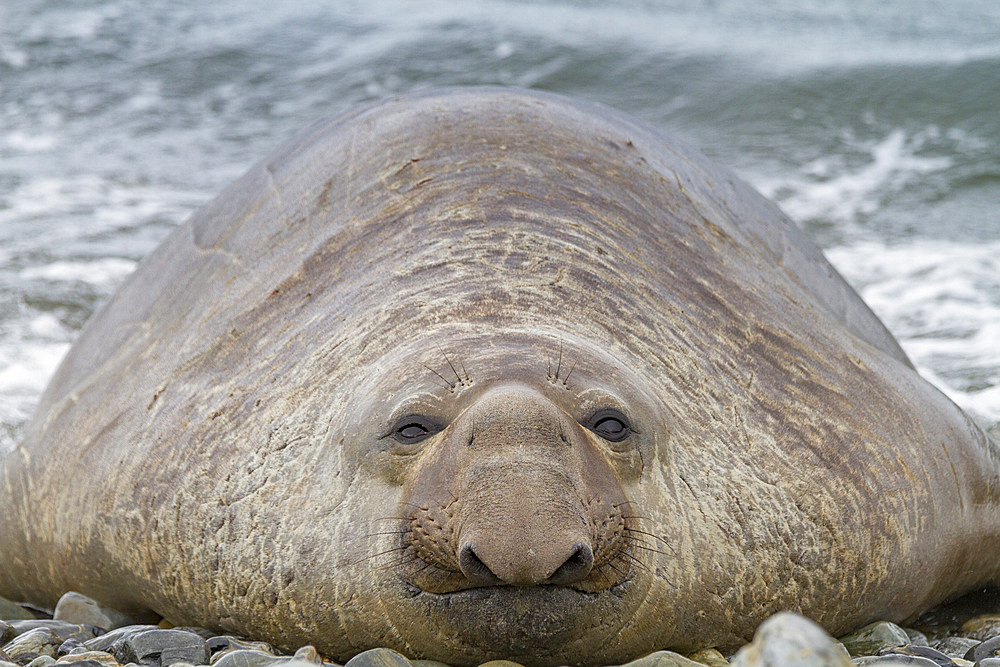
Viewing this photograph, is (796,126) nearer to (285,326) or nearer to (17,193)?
(17,193)

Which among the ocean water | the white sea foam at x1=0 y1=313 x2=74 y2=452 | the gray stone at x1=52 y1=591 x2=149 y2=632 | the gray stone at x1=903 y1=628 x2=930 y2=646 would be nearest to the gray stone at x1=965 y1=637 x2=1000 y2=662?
the gray stone at x1=903 y1=628 x2=930 y2=646

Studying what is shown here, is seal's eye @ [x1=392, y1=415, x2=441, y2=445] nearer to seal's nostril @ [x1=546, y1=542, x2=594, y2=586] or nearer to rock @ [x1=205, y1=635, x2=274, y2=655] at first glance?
seal's nostril @ [x1=546, y1=542, x2=594, y2=586]

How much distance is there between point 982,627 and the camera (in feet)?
12.1

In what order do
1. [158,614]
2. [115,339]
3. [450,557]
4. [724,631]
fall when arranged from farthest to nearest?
[115,339], [158,614], [724,631], [450,557]

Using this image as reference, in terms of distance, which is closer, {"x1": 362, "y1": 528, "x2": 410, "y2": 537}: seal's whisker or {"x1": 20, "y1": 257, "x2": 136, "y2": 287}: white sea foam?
{"x1": 362, "y1": 528, "x2": 410, "y2": 537}: seal's whisker

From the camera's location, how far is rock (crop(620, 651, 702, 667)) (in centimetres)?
284

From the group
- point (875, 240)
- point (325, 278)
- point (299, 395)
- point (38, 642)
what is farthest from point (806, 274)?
point (875, 240)

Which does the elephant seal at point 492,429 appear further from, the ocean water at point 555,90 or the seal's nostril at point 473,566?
the ocean water at point 555,90

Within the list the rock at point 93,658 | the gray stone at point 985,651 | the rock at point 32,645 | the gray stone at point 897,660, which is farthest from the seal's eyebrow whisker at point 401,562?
the gray stone at point 985,651

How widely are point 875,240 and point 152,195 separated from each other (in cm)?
520

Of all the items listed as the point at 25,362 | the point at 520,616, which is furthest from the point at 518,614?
the point at 25,362

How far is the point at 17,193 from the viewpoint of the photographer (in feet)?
31.6

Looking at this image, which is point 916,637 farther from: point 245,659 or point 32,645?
point 32,645

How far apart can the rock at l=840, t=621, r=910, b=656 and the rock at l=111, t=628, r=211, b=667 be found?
160 centimetres
